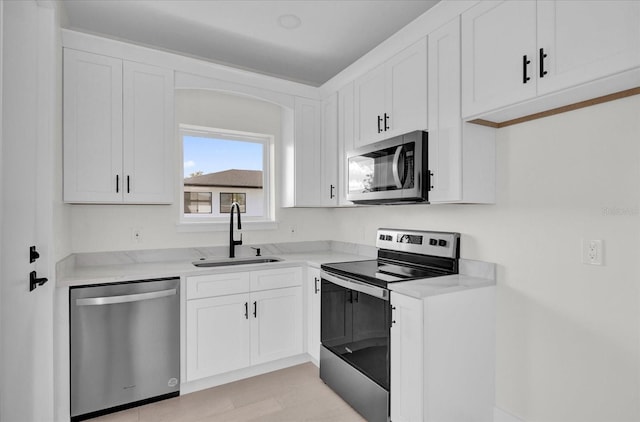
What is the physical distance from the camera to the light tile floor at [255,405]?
2.23 m

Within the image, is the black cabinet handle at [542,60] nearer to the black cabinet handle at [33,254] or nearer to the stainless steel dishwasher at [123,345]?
the stainless steel dishwasher at [123,345]

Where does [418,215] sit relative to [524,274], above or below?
above

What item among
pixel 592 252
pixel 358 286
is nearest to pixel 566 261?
Result: pixel 592 252

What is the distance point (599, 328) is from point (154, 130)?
9.61ft

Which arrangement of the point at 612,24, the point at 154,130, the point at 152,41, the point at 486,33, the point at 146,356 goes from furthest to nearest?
the point at 152,41
the point at 154,130
the point at 146,356
the point at 486,33
the point at 612,24

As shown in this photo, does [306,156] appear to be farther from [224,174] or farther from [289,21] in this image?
[289,21]

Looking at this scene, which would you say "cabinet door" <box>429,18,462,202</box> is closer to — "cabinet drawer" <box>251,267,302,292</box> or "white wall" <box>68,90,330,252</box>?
"cabinet drawer" <box>251,267,302,292</box>

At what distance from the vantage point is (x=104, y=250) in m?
2.69

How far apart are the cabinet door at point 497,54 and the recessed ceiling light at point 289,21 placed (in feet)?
3.78

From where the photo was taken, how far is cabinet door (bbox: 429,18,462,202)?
6.55 feet

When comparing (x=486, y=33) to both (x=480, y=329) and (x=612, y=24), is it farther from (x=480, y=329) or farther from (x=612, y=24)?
(x=480, y=329)

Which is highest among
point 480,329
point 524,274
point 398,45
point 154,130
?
point 398,45

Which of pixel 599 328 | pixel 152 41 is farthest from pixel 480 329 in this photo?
pixel 152 41

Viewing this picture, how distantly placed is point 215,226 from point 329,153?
122 cm
